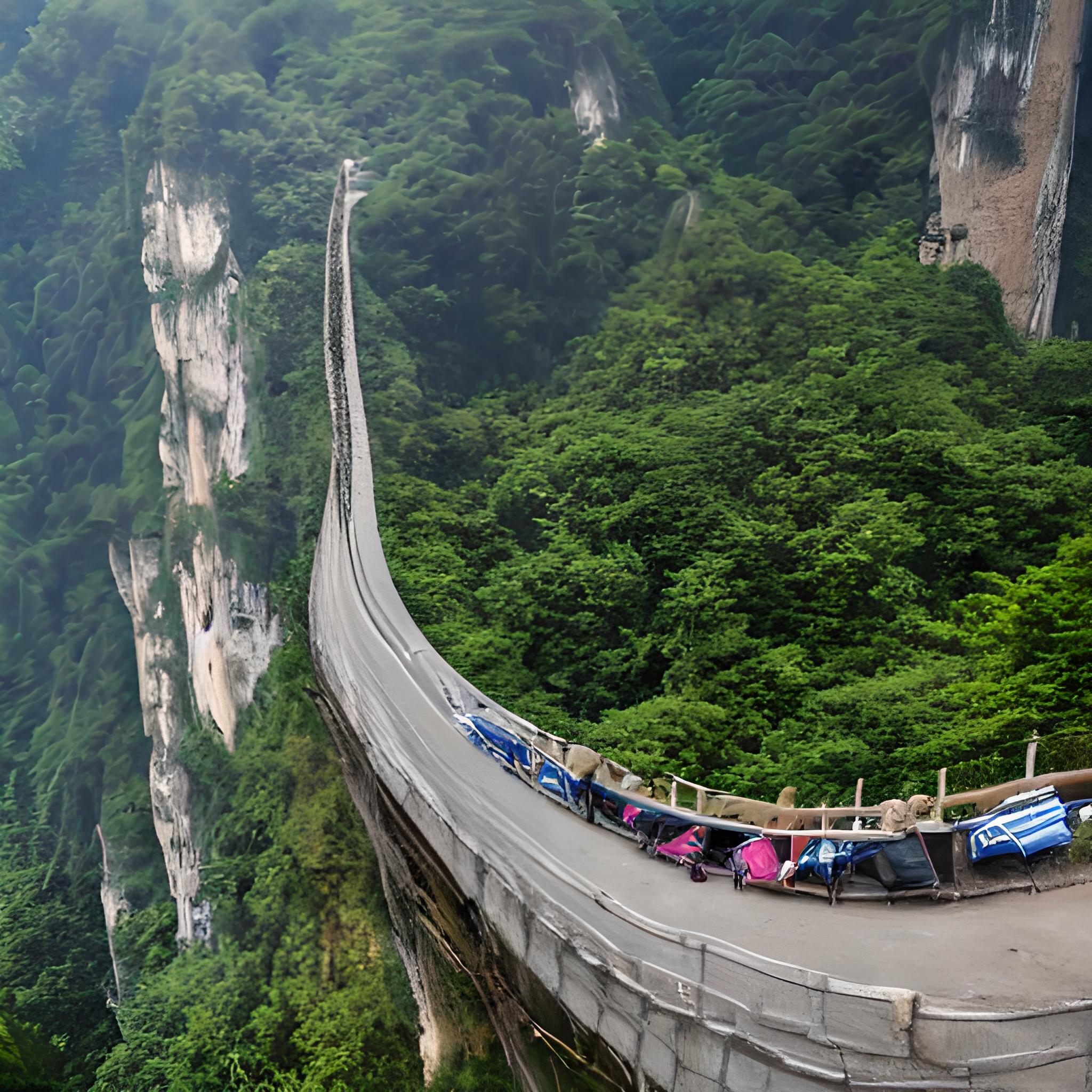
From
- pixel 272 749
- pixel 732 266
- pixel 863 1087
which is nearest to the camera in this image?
pixel 863 1087

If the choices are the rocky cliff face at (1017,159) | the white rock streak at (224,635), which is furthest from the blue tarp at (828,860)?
the rocky cliff face at (1017,159)

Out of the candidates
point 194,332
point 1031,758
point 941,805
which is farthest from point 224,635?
point 1031,758

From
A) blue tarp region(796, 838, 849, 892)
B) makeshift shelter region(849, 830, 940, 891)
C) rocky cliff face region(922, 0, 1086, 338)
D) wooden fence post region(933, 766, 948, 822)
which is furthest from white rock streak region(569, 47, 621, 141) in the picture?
makeshift shelter region(849, 830, 940, 891)

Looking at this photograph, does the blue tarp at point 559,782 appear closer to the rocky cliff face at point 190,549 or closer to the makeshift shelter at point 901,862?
the makeshift shelter at point 901,862

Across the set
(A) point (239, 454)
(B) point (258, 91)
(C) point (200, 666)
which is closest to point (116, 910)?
(C) point (200, 666)

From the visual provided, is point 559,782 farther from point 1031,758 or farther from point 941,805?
point 1031,758

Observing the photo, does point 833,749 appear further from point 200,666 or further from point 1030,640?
point 200,666
